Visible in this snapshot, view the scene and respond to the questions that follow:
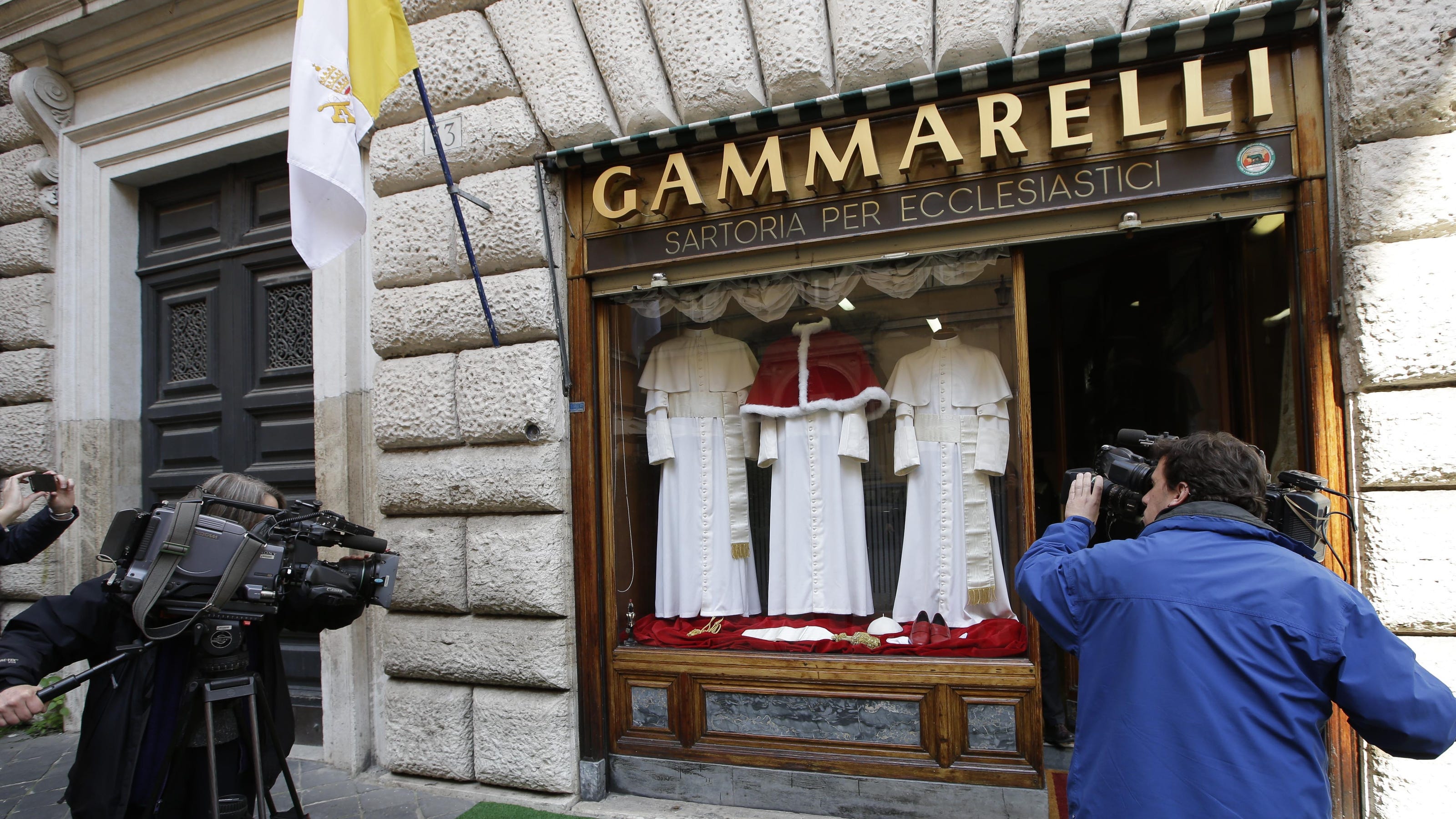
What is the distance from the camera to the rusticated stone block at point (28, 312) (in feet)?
17.7

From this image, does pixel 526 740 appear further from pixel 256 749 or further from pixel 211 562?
pixel 211 562

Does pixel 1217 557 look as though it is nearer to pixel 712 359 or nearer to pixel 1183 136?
pixel 1183 136

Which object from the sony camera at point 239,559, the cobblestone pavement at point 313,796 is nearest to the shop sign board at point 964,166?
the sony camera at point 239,559

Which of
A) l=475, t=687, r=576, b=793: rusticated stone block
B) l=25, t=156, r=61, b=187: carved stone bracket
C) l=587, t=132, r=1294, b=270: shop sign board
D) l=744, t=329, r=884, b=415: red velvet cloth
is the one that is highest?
l=25, t=156, r=61, b=187: carved stone bracket

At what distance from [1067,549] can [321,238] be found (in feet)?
10.6

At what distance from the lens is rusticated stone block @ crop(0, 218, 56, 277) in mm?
5473

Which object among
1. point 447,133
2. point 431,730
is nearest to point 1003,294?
point 447,133

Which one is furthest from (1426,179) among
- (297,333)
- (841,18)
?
(297,333)

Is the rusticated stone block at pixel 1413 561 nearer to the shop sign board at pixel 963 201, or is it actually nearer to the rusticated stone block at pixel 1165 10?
the shop sign board at pixel 963 201

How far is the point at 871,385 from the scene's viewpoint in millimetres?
4121

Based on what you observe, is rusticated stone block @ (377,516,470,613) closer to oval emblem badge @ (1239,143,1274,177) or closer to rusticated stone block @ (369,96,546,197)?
rusticated stone block @ (369,96,546,197)

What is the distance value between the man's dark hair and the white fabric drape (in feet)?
5.85

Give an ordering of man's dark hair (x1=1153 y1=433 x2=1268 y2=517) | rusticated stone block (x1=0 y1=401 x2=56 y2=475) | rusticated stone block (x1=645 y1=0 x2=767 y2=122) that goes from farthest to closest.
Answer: rusticated stone block (x1=0 y1=401 x2=56 y2=475)
rusticated stone block (x1=645 y1=0 x2=767 y2=122)
man's dark hair (x1=1153 y1=433 x2=1268 y2=517)

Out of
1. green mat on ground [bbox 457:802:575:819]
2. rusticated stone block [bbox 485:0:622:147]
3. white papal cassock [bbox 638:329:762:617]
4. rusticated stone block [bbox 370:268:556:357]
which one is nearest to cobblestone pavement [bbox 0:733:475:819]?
green mat on ground [bbox 457:802:575:819]
